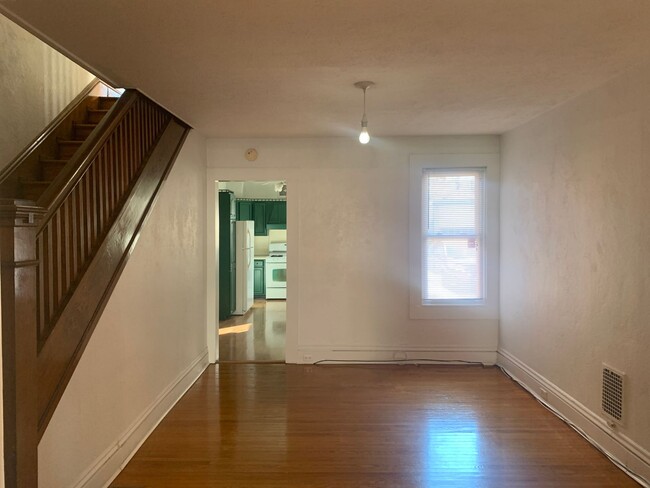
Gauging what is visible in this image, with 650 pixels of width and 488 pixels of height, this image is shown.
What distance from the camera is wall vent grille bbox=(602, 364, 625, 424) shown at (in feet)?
8.68

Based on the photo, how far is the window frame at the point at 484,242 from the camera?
14.9 feet

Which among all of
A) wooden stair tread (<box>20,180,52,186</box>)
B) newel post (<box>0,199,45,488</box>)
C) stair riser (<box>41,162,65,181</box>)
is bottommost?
→ newel post (<box>0,199,45,488</box>)

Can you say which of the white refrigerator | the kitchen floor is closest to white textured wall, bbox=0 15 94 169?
the kitchen floor

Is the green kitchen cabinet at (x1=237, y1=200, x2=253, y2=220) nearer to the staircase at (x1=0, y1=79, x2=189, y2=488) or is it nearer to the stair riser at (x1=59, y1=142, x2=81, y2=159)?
the staircase at (x1=0, y1=79, x2=189, y2=488)

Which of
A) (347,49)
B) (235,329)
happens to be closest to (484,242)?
(347,49)

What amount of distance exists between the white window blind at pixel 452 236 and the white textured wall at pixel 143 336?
2.40m

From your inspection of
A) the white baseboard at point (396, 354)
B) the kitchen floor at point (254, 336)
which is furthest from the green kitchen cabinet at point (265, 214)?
the white baseboard at point (396, 354)

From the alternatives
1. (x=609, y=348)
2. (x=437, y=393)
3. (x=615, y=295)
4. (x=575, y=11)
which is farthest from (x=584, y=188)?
(x=437, y=393)

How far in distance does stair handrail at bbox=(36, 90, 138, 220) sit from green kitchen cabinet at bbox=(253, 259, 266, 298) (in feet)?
20.0

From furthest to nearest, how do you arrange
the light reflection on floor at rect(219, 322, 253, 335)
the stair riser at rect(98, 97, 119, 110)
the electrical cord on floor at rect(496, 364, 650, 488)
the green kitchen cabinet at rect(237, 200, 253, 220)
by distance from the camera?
the green kitchen cabinet at rect(237, 200, 253, 220) → the light reflection on floor at rect(219, 322, 253, 335) → the stair riser at rect(98, 97, 119, 110) → the electrical cord on floor at rect(496, 364, 650, 488)

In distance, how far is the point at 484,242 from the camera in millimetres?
4574

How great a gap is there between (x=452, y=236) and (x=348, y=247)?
1.12 m

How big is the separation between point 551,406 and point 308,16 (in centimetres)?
334

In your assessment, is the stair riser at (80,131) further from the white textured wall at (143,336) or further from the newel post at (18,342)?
the newel post at (18,342)
